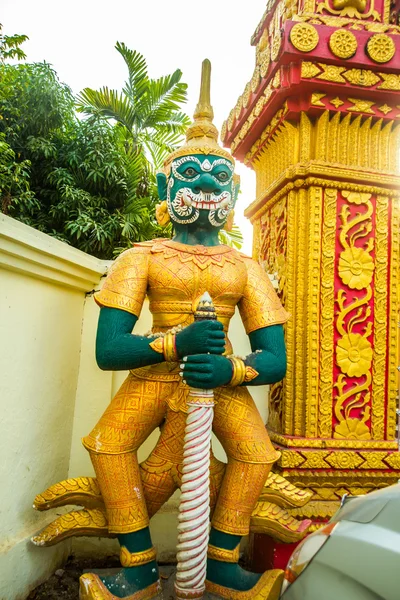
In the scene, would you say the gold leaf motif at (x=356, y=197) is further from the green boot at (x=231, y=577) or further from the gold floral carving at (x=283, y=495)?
Answer: the green boot at (x=231, y=577)

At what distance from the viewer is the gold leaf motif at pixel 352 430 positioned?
2.58 m

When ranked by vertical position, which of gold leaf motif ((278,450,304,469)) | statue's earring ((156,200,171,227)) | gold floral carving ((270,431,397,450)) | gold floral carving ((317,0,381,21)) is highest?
gold floral carving ((317,0,381,21))

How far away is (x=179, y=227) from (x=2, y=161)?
7.50 meters

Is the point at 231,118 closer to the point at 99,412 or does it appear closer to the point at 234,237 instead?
the point at 99,412

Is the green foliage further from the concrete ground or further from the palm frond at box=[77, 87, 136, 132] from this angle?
the concrete ground

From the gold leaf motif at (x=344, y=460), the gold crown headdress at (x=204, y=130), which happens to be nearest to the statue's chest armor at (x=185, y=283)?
the gold crown headdress at (x=204, y=130)

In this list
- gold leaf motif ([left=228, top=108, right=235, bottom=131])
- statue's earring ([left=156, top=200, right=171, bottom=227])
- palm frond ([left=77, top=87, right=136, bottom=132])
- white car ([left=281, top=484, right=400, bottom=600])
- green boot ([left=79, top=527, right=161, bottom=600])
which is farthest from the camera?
palm frond ([left=77, top=87, right=136, bottom=132])

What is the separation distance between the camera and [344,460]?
98.3 inches

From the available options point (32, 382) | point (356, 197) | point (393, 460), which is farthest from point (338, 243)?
point (32, 382)

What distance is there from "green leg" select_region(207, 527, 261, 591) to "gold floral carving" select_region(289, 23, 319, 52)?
2380 mm

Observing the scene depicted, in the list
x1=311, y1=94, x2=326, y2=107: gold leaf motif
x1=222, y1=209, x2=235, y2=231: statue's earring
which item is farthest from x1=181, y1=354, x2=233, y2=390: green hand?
x1=311, y1=94, x2=326, y2=107: gold leaf motif

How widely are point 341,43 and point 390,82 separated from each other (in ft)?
1.12

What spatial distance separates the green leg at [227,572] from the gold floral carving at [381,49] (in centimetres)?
247

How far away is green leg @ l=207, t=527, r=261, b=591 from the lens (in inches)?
77.2
